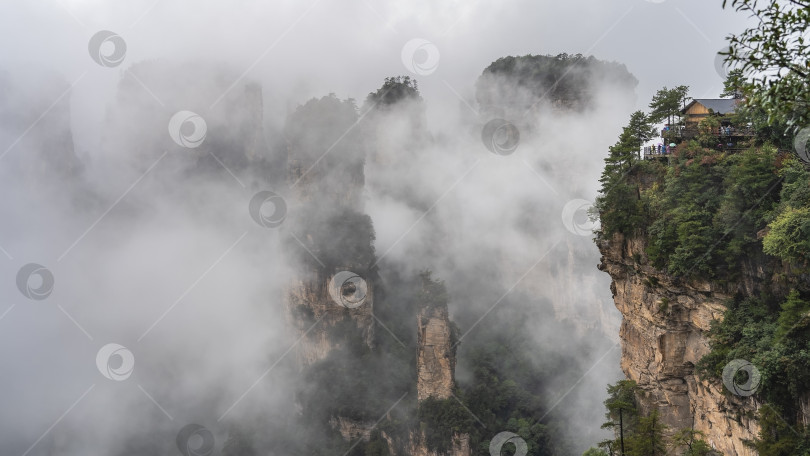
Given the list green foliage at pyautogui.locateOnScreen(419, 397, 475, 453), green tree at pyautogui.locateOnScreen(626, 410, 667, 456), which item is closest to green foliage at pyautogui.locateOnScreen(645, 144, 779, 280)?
green tree at pyautogui.locateOnScreen(626, 410, 667, 456)

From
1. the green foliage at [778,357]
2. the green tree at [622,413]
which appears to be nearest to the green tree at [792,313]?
the green foliage at [778,357]

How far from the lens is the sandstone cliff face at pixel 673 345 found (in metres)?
18.5

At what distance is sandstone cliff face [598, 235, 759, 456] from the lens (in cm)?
1850

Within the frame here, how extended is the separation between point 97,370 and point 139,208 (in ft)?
63.1

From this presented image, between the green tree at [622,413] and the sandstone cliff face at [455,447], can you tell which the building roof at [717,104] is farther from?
the sandstone cliff face at [455,447]

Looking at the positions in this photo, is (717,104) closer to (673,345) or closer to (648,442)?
(673,345)

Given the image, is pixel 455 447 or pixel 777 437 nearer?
pixel 777 437

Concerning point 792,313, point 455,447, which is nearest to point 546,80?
point 455,447

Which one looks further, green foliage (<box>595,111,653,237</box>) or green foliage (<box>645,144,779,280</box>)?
green foliage (<box>595,111,653,237</box>)

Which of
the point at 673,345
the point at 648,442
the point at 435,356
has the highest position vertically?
the point at 673,345

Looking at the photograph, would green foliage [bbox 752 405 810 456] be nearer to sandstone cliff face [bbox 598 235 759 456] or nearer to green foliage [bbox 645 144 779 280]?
sandstone cliff face [bbox 598 235 759 456]

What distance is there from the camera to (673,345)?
72.8 ft

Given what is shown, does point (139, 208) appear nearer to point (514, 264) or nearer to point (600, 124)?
point (514, 264)

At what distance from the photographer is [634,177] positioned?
2405 cm
